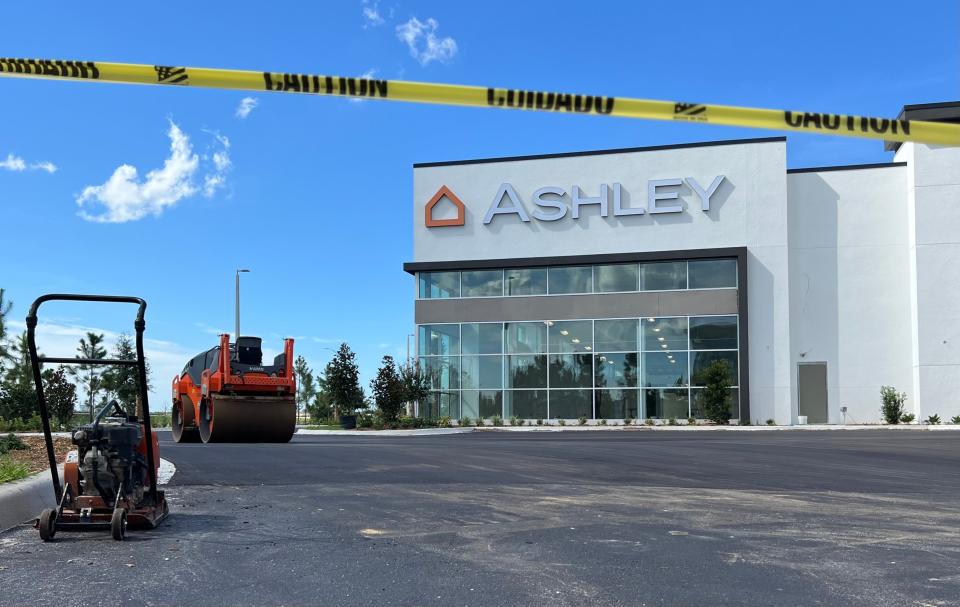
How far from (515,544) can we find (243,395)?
659 inches

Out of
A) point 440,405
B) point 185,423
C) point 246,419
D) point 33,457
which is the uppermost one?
point 33,457

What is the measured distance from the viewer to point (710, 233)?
139 ft

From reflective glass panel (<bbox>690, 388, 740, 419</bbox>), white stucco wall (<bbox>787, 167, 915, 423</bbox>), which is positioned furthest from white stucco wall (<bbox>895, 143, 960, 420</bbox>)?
reflective glass panel (<bbox>690, 388, 740, 419</bbox>)

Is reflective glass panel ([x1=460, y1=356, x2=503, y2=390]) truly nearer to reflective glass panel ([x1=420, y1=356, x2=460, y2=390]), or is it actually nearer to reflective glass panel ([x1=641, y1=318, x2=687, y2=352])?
reflective glass panel ([x1=420, y1=356, x2=460, y2=390])

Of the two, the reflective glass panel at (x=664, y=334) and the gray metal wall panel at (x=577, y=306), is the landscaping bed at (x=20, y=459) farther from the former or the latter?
the reflective glass panel at (x=664, y=334)

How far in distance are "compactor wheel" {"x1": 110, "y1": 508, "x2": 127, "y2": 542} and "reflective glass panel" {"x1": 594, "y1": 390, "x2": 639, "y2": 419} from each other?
36.2 meters

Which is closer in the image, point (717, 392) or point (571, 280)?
point (717, 392)

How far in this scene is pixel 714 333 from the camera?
41281 mm

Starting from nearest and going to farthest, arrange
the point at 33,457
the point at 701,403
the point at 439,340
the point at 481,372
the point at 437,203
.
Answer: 1. the point at 33,457
2. the point at 701,403
3. the point at 481,372
4. the point at 439,340
5. the point at 437,203

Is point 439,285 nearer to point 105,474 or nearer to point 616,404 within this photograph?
point 616,404

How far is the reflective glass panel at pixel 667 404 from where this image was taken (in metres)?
41.0

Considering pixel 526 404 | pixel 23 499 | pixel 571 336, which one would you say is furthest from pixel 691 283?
pixel 23 499

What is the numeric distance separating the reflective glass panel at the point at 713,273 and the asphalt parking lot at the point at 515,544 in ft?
94.5

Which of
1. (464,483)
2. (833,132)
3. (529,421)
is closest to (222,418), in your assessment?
(464,483)
